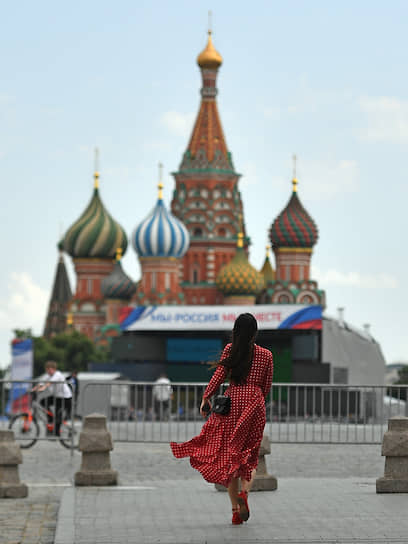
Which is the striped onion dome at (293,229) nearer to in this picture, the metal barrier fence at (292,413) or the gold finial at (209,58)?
the gold finial at (209,58)

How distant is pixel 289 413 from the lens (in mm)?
17172

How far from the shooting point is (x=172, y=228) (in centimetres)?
8325

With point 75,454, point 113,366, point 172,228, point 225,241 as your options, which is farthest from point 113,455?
point 225,241

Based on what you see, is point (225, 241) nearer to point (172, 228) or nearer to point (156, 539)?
point (172, 228)

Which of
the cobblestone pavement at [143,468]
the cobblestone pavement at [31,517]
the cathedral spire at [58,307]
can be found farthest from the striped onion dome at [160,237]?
the cobblestone pavement at [31,517]

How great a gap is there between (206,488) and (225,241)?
77403mm

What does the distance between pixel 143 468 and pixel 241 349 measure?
261 inches

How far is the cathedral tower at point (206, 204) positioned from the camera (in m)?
87.8

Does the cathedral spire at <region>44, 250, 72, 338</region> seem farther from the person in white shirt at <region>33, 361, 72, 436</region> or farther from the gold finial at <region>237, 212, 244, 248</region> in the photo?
the person in white shirt at <region>33, 361, 72, 436</region>

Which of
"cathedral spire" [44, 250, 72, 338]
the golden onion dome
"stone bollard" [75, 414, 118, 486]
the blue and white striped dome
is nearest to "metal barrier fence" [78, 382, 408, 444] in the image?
"stone bollard" [75, 414, 118, 486]

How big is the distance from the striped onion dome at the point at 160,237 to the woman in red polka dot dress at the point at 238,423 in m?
74.3

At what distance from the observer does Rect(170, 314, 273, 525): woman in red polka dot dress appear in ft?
28.0

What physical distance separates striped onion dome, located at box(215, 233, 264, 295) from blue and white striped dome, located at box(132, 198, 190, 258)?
3221 mm

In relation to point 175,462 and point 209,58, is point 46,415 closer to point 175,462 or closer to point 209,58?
point 175,462
